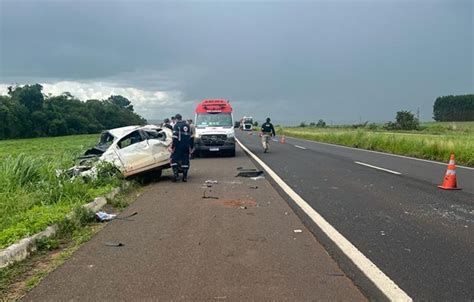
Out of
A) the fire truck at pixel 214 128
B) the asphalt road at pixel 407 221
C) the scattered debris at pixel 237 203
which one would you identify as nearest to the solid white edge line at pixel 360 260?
the asphalt road at pixel 407 221

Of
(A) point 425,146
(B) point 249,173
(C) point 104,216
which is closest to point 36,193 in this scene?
(C) point 104,216

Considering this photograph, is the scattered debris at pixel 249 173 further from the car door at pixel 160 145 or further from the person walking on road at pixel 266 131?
the person walking on road at pixel 266 131

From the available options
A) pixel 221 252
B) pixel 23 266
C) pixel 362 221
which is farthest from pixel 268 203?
pixel 23 266

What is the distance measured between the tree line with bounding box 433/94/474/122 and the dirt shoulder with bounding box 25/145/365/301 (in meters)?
120

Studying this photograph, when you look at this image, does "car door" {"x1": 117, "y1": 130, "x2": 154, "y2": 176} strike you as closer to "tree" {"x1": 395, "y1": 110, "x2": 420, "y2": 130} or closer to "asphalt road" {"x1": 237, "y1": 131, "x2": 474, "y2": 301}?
"asphalt road" {"x1": 237, "y1": 131, "x2": 474, "y2": 301}

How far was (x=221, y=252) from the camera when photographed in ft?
18.4

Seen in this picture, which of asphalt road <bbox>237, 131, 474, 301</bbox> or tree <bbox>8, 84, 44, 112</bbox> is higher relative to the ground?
tree <bbox>8, 84, 44, 112</bbox>

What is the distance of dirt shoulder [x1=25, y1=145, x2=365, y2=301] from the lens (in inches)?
169

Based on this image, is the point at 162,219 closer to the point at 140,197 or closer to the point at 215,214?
the point at 215,214

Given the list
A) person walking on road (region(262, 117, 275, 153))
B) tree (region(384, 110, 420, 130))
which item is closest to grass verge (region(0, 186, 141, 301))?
person walking on road (region(262, 117, 275, 153))

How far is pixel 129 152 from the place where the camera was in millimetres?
12031

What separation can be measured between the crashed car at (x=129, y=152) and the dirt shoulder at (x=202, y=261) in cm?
357

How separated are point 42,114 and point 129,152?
73.6 m

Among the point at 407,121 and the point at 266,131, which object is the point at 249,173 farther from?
the point at 407,121
